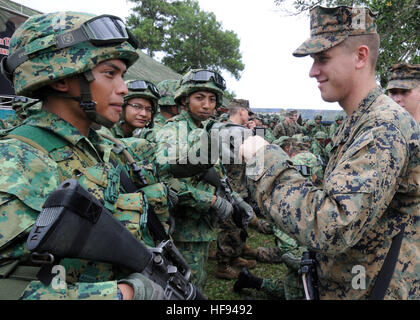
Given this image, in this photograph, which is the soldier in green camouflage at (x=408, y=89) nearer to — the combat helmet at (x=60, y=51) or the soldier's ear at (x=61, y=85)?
the combat helmet at (x=60, y=51)

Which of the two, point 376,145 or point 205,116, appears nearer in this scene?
point 376,145

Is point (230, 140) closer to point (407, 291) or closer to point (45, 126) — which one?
point (45, 126)

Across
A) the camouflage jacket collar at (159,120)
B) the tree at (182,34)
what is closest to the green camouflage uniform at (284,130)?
the camouflage jacket collar at (159,120)

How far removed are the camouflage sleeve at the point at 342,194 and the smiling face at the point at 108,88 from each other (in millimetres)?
975

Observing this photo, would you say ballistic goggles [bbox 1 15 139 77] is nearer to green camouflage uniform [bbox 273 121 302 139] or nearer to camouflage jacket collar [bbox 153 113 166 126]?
camouflage jacket collar [bbox 153 113 166 126]

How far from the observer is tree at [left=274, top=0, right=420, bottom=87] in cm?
760

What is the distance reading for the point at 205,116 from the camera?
4004 millimetres

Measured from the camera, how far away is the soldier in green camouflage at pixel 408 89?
402cm

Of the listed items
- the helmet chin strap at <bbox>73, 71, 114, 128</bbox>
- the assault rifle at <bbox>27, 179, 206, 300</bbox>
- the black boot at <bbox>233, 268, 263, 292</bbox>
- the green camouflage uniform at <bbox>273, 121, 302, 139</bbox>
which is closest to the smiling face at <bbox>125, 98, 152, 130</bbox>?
the helmet chin strap at <bbox>73, 71, 114, 128</bbox>

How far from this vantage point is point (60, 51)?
1.68 m

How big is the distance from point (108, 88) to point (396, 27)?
8648mm

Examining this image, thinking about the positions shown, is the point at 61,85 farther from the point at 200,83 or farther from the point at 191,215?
the point at 200,83
